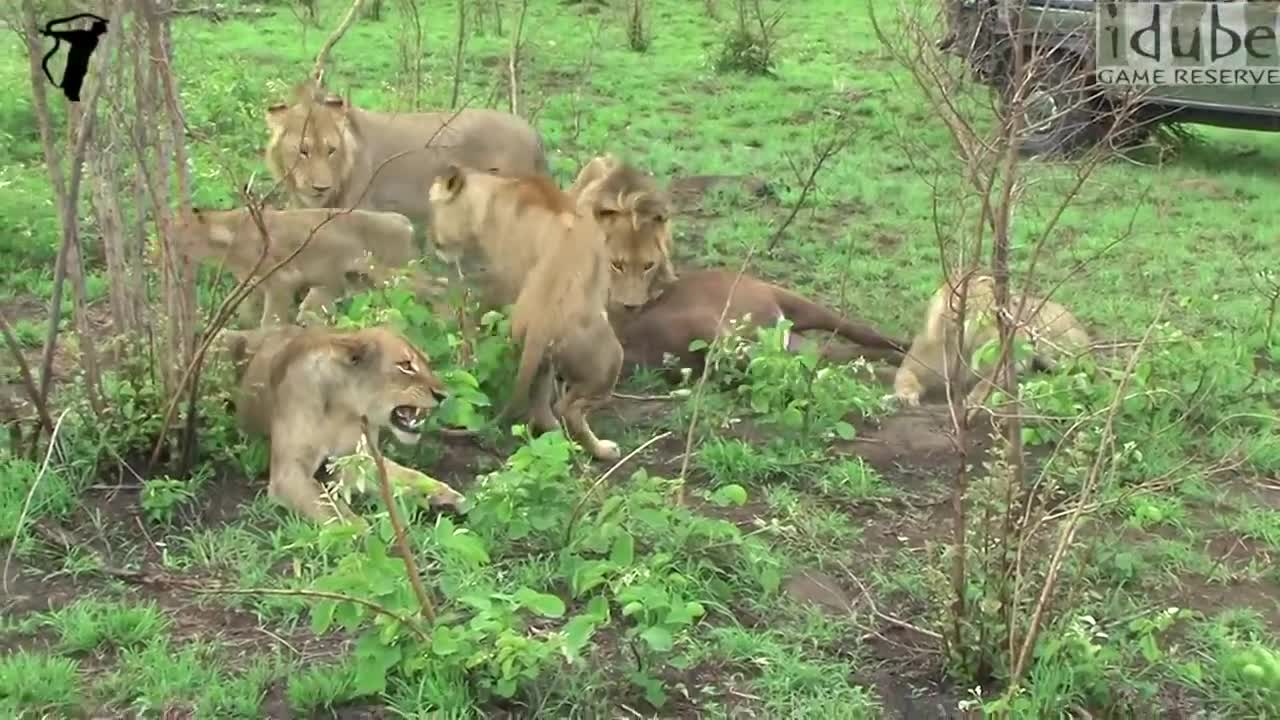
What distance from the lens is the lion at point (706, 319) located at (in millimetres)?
6062

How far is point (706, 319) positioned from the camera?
20.0 ft

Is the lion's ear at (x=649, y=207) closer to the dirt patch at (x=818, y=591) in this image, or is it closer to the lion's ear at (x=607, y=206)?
the lion's ear at (x=607, y=206)

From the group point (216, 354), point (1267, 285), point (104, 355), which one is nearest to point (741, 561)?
point (216, 354)

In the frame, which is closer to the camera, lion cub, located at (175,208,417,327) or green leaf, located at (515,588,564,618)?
green leaf, located at (515,588,564,618)

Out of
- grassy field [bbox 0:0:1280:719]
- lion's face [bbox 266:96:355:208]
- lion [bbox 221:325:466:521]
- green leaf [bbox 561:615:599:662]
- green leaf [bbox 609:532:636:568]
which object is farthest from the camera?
lion's face [bbox 266:96:355:208]

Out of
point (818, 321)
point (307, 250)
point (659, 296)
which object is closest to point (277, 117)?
point (307, 250)

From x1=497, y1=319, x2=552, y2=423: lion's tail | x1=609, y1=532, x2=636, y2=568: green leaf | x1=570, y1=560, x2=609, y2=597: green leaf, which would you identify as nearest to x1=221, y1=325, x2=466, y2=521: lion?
x1=497, y1=319, x2=552, y2=423: lion's tail

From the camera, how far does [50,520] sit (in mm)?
4391

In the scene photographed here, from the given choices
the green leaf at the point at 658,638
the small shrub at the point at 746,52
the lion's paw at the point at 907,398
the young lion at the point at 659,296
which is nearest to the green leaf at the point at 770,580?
the green leaf at the point at 658,638

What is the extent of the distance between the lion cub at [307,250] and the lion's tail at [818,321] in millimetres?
1566

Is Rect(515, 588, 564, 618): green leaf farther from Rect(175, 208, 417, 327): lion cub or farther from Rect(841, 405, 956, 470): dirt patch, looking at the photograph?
Rect(175, 208, 417, 327): lion cub

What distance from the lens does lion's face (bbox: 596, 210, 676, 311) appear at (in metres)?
6.06

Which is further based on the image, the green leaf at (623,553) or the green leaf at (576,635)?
the green leaf at (623,553)

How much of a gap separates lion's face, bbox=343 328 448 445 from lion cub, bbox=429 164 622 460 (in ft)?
1.84
